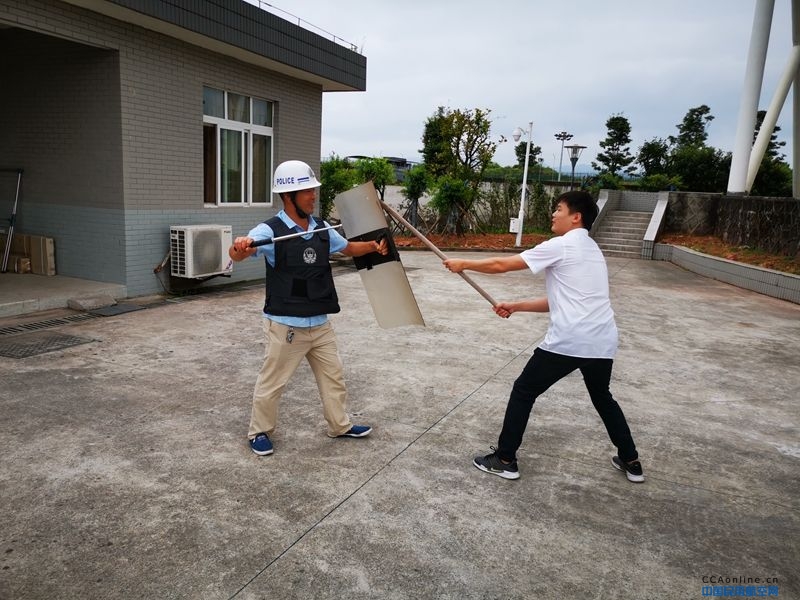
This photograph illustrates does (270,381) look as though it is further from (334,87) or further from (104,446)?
(334,87)

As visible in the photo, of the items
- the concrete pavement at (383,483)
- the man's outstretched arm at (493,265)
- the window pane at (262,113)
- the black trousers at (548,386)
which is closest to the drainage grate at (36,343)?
the concrete pavement at (383,483)

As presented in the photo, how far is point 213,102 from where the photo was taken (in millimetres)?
9391

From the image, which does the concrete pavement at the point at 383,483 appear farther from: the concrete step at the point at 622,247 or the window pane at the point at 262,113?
the concrete step at the point at 622,247

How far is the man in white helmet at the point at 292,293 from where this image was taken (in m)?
3.57

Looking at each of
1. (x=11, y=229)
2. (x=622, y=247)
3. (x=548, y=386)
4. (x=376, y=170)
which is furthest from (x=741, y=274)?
(x=11, y=229)

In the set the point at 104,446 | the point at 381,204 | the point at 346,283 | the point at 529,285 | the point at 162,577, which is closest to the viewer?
the point at 162,577

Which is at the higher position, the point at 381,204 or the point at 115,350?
the point at 381,204

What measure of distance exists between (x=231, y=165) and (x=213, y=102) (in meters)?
1.03

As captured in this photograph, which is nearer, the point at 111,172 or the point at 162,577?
the point at 162,577

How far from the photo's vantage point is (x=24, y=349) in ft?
18.4

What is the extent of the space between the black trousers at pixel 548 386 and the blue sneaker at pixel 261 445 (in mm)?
1395

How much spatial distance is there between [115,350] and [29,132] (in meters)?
4.57

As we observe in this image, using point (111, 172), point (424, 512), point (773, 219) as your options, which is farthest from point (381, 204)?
point (773, 219)

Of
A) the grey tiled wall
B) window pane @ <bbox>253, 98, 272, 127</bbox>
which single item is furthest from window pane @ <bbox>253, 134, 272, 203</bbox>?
the grey tiled wall
